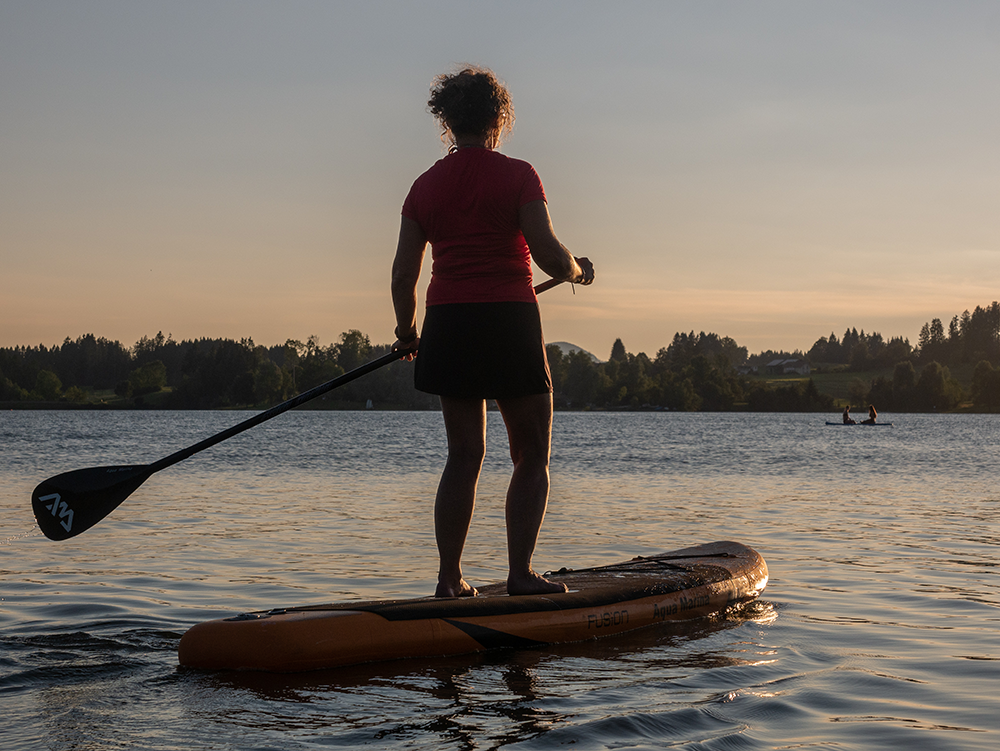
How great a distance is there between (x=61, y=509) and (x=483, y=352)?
8.05 ft

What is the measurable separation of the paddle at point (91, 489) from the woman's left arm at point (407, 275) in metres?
0.15

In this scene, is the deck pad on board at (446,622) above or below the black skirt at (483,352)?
below

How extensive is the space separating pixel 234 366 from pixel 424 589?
416 feet

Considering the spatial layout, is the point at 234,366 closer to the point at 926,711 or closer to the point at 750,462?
the point at 750,462

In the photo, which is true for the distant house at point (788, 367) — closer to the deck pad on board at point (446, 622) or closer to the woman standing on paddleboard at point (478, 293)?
the deck pad on board at point (446, 622)

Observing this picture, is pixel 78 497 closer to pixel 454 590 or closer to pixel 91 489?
pixel 91 489

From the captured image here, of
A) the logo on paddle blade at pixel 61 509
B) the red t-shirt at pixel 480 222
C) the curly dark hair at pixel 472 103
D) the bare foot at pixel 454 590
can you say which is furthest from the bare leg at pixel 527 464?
the logo on paddle blade at pixel 61 509

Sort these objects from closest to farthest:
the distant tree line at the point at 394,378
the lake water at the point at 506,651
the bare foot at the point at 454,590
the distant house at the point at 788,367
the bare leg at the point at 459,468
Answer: the lake water at the point at 506,651 → the bare leg at the point at 459,468 → the bare foot at the point at 454,590 → the distant tree line at the point at 394,378 → the distant house at the point at 788,367

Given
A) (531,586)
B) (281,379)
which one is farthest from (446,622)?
(281,379)

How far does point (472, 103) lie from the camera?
14.4 feet

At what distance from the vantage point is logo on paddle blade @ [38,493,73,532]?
4.84 meters

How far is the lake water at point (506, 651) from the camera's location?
3.15 m

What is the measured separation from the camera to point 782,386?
441ft

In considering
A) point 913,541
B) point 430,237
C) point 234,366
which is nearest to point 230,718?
point 430,237
